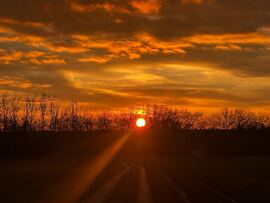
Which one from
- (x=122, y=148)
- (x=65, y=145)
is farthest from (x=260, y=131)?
(x=65, y=145)

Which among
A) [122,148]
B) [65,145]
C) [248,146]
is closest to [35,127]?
[65,145]

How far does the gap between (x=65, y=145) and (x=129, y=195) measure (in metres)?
134

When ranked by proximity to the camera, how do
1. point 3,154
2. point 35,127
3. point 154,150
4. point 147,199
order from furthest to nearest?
1. point 35,127
2. point 154,150
3. point 3,154
4. point 147,199

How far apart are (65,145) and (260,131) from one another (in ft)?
221

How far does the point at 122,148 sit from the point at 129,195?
131 m

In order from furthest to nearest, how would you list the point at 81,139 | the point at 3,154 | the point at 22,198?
the point at 81,139 → the point at 3,154 → the point at 22,198

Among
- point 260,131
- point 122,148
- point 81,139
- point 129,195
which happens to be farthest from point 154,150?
point 129,195

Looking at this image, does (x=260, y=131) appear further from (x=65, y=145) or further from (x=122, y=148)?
(x=65, y=145)

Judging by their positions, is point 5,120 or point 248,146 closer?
point 248,146

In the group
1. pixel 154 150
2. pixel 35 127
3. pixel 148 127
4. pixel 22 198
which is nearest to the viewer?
pixel 22 198

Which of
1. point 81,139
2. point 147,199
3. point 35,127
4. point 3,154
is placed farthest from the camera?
point 35,127

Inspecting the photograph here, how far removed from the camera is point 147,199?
23781mm

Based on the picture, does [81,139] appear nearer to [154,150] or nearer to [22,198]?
[154,150]

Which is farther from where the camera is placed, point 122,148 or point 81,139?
point 81,139
